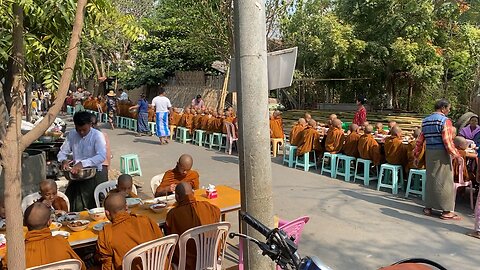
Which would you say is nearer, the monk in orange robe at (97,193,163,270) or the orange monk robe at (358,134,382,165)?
the monk in orange robe at (97,193,163,270)

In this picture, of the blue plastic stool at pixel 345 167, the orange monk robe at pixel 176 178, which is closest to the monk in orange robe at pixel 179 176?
the orange monk robe at pixel 176 178

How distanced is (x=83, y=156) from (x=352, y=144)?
565 centimetres

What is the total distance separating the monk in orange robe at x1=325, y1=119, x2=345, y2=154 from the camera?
9.85 meters

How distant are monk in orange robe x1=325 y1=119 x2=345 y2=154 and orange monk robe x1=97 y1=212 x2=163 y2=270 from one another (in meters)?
6.65

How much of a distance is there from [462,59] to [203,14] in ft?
29.7

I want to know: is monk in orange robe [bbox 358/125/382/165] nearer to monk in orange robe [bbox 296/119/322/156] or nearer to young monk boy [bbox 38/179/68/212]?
monk in orange robe [bbox 296/119/322/156]

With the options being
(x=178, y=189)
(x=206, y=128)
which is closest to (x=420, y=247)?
(x=178, y=189)

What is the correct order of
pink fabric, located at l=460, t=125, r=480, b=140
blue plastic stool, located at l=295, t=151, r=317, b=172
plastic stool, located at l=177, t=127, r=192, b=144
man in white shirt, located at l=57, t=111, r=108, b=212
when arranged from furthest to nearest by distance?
plastic stool, located at l=177, t=127, r=192, b=144 < blue plastic stool, located at l=295, t=151, r=317, b=172 < pink fabric, located at l=460, t=125, r=480, b=140 < man in white shirt, located at l=57, t=111, r=108, b=212

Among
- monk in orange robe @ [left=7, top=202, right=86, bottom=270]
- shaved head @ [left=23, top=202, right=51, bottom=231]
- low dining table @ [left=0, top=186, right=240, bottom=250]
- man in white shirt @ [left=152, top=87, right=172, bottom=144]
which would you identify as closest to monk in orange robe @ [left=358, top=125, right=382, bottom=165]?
low dining table @ [left=0, top=186, right=240, bottom=250]

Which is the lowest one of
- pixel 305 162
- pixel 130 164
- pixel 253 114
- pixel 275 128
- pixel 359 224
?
pixel 359 224

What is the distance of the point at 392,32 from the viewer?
48.9ft

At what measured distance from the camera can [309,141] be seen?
1044 centimetres

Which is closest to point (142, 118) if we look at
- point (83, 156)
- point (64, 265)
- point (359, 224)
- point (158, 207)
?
point (83, 156)

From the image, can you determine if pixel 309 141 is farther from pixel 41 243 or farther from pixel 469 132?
pixel 41 243
